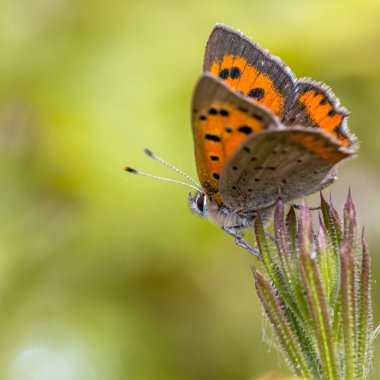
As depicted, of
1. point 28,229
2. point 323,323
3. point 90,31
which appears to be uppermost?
point 90,31

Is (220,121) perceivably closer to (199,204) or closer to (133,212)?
(199,204)

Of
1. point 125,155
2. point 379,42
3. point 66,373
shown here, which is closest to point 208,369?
point 66,373

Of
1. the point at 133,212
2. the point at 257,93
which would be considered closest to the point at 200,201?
the point at 257,93

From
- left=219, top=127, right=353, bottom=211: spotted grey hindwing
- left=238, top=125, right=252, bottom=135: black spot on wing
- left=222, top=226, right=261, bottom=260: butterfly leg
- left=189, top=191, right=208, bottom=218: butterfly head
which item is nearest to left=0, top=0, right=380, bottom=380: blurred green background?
left=189, top=191, right=208, bottom=218: butterfly head

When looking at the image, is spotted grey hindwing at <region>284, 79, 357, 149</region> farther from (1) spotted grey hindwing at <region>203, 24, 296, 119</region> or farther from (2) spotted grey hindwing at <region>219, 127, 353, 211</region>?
(2) spotted grey hindwing at <region>219, 127, 353, 211</region>

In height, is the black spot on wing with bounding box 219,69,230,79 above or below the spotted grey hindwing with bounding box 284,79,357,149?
above

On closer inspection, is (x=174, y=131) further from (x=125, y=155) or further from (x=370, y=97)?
(x=370, y=97)

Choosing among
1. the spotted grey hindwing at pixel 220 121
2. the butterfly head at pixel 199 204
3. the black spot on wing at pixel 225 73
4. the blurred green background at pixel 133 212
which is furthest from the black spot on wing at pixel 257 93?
the blurred green background at pixel 133 212
